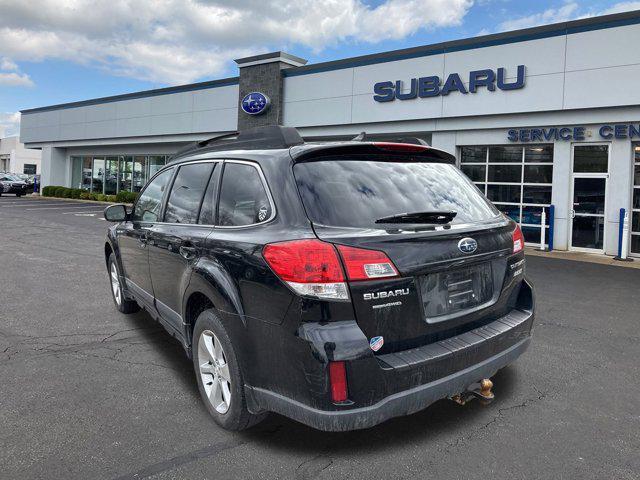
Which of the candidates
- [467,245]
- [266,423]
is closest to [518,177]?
[467,245]

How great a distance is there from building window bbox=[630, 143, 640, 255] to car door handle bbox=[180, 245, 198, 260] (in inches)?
488

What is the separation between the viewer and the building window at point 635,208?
41.0 ft

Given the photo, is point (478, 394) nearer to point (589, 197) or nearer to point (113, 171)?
point (589, 197)

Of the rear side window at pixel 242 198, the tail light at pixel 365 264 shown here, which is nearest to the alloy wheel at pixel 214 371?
the rear side window at pixel 242 198

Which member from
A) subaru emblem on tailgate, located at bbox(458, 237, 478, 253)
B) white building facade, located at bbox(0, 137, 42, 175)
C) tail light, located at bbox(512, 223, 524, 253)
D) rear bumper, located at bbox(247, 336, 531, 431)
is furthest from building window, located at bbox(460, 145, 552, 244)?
white building facade, located at bbox(0, 137, 42, 175)

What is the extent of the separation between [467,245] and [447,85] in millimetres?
13621

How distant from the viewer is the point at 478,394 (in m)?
3.23

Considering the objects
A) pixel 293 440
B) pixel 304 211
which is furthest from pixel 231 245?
pixel 293 440

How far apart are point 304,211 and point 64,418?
2081mm

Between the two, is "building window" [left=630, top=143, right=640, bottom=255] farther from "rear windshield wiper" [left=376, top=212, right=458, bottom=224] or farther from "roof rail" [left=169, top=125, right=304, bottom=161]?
"roof rail" [left=169, top=125, right=304, bottom=161]

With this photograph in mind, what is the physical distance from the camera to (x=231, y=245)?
3.03m

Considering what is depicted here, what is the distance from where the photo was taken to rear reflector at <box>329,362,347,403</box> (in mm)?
2479

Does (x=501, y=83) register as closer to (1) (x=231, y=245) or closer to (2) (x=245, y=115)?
(2) (x=245, y=115)

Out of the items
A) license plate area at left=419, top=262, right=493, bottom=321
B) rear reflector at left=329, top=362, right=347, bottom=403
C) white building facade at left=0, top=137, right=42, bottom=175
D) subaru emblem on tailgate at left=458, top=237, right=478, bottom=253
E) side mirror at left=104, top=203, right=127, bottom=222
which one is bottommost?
rear reflector at left=329, top=362, right=347, bottom=403
